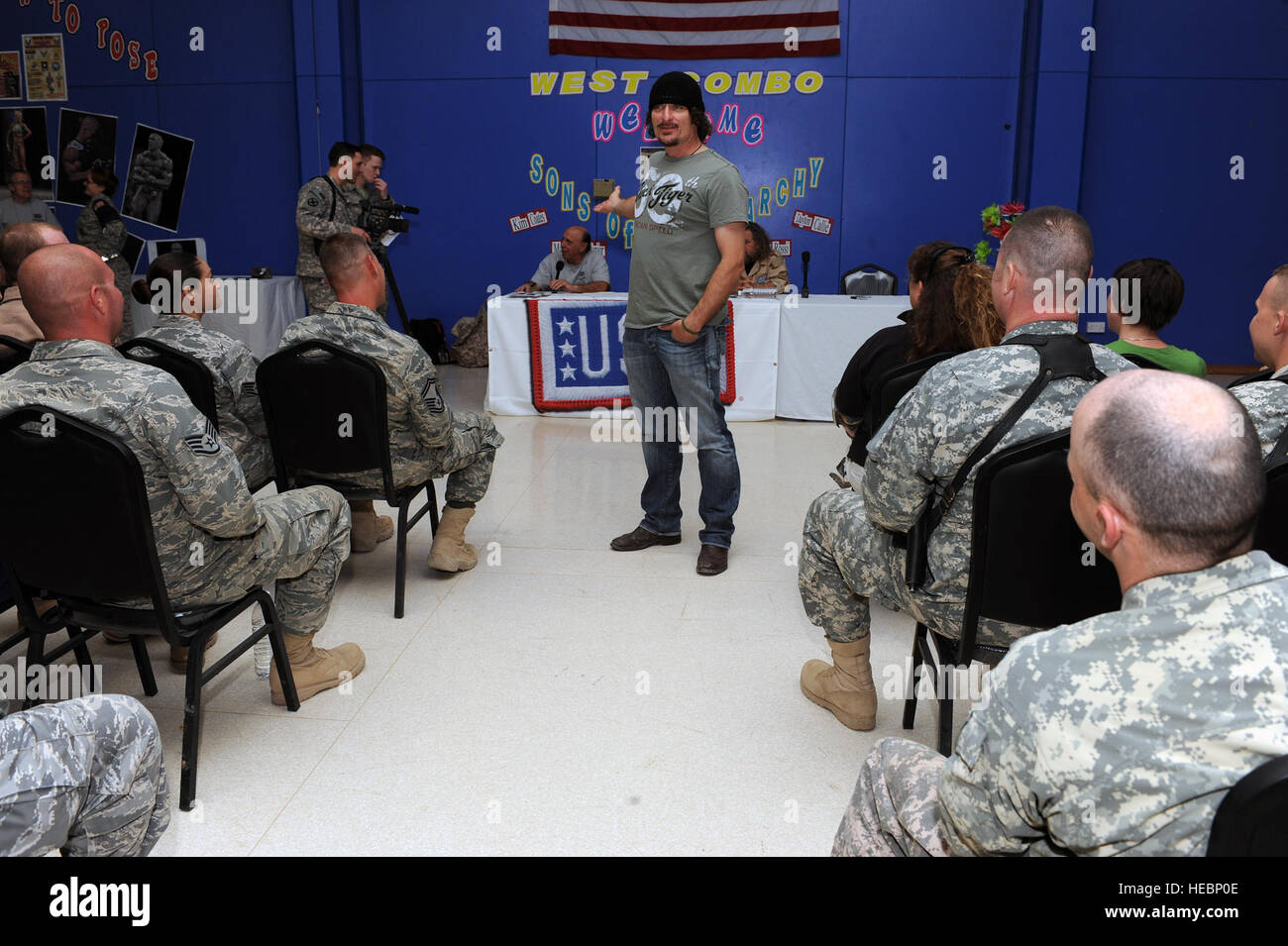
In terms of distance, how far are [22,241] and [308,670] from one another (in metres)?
1.80

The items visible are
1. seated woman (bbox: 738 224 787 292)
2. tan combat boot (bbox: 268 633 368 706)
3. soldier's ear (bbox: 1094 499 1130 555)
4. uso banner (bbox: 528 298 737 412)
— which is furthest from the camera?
seated woman (bbox: 738 224 787 292)

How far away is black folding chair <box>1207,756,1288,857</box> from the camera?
2.99 ft

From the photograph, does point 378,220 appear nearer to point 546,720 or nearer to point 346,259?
point 346,259

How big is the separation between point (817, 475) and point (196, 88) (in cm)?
604

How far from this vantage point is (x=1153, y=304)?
9.80 ft

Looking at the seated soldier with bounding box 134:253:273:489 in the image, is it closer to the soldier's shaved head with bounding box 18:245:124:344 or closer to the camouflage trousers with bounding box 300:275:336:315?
the soldier's shaved head with bounding box 18:245:124:344

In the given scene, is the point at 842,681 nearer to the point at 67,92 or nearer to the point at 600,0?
the point at 600,0

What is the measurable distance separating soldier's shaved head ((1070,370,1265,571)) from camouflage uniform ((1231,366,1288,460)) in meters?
1.01

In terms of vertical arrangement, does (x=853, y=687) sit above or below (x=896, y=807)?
below

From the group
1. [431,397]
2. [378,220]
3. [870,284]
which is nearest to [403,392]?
[431,397]

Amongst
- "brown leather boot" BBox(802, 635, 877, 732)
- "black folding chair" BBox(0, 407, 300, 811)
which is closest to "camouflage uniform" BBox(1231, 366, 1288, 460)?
"brown leather boot" BBox(802, 635, 877, 732)

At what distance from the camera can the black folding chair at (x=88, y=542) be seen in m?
1.85

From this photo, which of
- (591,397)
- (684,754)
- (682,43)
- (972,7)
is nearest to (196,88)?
(682,43)
